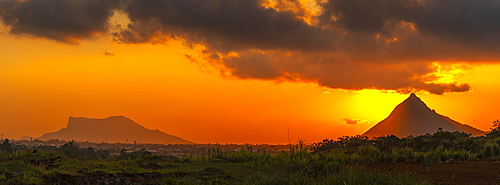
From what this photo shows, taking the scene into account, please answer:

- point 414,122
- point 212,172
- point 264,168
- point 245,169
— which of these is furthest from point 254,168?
point 414,122

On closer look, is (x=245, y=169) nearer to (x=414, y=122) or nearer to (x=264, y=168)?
(x=264, y=168)

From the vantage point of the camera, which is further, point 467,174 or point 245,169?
point 245,169

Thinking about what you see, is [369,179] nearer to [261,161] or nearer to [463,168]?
[463,168]

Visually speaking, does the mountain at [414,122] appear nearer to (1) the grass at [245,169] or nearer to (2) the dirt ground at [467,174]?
(1) the grass at [245,169]

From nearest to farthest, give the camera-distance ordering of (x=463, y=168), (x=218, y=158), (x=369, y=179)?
(x=369, y=179) → (x=463, y=168) → (x=218, y=158)

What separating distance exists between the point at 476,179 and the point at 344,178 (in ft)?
14.4

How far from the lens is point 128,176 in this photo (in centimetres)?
1759

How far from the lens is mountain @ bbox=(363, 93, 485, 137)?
6372 cm

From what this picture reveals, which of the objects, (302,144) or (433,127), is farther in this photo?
(433,127)

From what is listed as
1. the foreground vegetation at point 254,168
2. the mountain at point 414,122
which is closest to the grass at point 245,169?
the foreground vegetation at point 254,168

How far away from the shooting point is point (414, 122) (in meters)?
64.6

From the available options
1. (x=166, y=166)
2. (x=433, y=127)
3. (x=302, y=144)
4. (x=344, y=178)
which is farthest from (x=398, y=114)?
(x=344, y=178)

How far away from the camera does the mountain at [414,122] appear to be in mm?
63719

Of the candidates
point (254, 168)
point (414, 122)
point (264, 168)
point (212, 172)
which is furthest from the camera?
point (414, 122)
